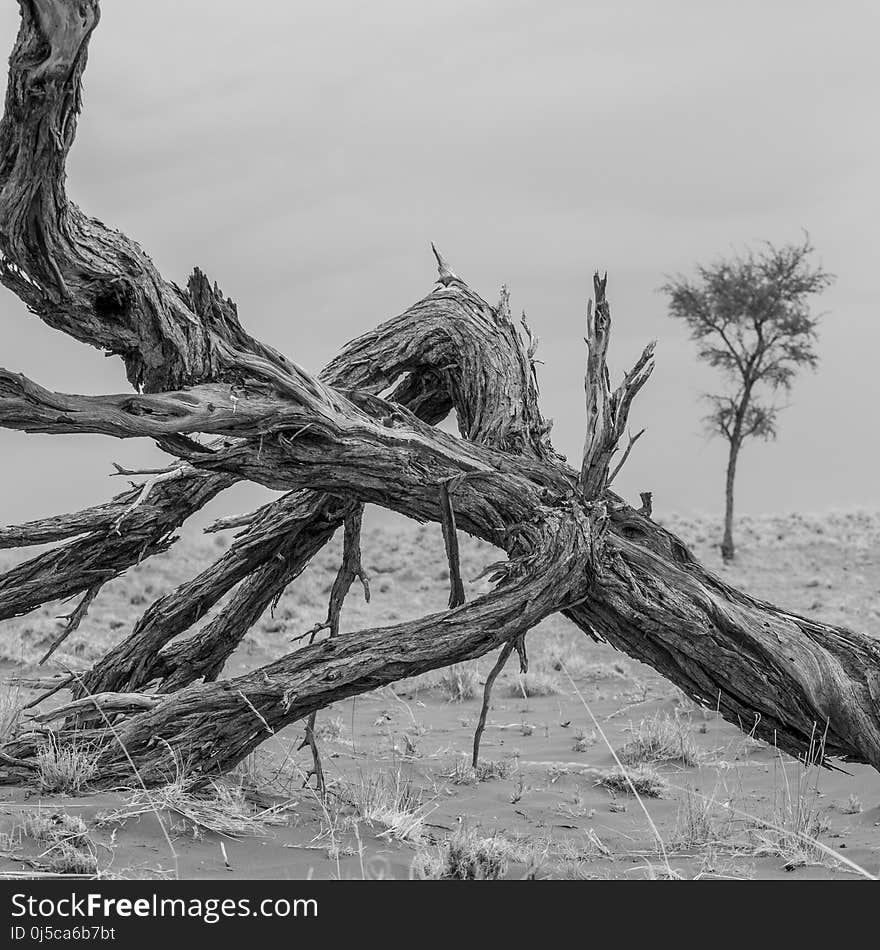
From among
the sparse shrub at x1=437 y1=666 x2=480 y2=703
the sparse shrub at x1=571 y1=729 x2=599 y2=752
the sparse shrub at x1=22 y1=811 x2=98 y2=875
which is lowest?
the sparse shrub at x1=22 y1=811 x2=98 y2=875

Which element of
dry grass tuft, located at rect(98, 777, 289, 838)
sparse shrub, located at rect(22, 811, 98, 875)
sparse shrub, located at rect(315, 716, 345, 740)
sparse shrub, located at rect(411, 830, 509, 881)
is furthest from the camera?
sparse shrub, located at rect(315, 716, 345, 740)

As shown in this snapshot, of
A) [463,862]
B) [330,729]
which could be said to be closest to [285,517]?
[463,862]

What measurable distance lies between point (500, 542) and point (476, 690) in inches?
265

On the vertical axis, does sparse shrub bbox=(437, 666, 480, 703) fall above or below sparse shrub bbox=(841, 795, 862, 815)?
above

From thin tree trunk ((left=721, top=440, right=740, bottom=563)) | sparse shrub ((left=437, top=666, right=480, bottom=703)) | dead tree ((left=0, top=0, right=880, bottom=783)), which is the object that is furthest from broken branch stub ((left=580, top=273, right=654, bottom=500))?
thin tree trunk ((left=721, top=440, right=740, bottom=563))

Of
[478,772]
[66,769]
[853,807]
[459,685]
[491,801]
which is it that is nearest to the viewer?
[66,769]

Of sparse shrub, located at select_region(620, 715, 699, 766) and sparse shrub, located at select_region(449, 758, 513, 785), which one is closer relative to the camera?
sparse shrub, located at select_region(449, 758, 513, 785)

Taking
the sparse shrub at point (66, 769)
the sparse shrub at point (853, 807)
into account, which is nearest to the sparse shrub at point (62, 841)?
the sparse shrub at point (66, 769)

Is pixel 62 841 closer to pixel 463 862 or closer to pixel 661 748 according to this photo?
pixel 463 862

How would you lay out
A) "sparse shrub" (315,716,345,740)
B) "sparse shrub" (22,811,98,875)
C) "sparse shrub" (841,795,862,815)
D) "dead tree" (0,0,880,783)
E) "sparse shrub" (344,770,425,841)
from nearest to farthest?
"sparse shrub" (22,811,98,875) < "dead tree" (0,0,880,783) < "sparse shrub" (344,770,425,841) < "sparse shrub" (841,795,862,815) < "sparse shrub" (315,716,345,740)

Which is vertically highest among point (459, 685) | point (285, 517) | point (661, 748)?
point (285, 517)

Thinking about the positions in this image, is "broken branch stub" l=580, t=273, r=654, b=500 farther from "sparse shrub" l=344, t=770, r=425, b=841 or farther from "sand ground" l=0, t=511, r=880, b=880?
"sparse shrub" l=344, t=770, r=425, b=841

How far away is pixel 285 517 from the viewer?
6.95 m

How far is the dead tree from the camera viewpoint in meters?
5.17
